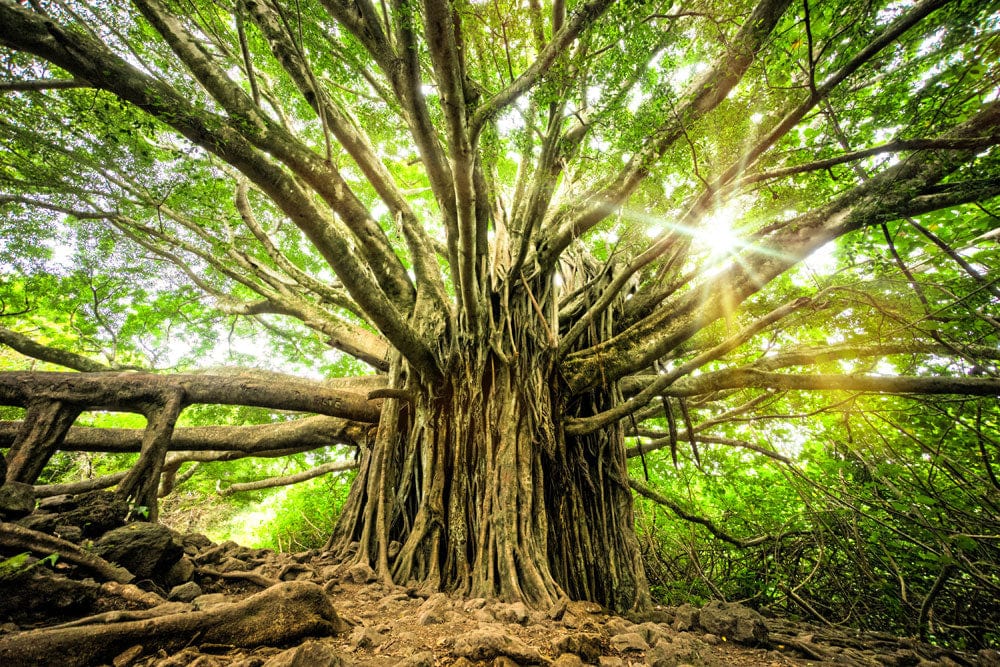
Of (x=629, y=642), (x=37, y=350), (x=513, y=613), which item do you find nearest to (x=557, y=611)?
(x=513, y=613)

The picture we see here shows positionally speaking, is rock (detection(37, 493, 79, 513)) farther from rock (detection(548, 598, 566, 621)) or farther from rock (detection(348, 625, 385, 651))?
rock (detection(548, 598, 566, 621))

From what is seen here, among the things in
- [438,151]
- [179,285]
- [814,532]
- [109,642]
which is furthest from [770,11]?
[179,285]

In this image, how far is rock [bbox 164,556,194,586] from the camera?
191 cm

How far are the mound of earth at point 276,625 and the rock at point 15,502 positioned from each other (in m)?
0.05

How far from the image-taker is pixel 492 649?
4.63ft

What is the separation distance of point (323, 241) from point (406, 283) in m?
1.57

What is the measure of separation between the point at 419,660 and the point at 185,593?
1.22m

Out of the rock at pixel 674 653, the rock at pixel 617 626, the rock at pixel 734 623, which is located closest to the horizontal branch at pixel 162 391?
the rock at pixel 617 626

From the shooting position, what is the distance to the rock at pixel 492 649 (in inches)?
55.0

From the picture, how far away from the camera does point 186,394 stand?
120 inches

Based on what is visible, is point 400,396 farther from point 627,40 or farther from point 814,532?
point 814,532

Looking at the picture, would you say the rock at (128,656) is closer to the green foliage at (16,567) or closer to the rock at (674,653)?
the green foliage at (16,567)

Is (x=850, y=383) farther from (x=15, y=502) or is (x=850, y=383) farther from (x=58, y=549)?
(x=15, y=502)

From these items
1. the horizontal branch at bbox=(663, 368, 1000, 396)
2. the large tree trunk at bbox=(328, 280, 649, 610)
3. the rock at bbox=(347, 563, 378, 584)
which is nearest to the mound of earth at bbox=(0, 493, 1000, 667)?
the rock at bbox=(347, 563, 378, 584)
